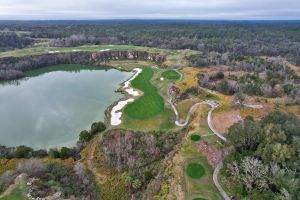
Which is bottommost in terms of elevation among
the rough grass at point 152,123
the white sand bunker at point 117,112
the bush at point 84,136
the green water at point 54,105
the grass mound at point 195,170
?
the green water at point 54,105

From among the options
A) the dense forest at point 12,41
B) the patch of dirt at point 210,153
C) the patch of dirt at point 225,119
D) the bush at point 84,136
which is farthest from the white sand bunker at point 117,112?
the dense forest at point 12,41

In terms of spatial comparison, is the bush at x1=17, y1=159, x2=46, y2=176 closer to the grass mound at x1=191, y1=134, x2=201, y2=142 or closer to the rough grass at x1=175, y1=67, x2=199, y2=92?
the grass mound at x1=191, y1=134, x2=201, y2=142

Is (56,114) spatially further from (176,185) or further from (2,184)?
(176,185)

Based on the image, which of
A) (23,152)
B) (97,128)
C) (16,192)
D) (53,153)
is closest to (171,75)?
(97,128)

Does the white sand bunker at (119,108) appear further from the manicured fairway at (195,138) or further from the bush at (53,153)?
the manicured fairway at (195,138)

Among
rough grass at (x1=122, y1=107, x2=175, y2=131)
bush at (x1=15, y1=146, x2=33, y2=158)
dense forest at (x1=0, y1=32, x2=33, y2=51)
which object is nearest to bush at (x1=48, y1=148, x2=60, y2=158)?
bush at (x1=15, y1=146, x2=33, y2=158)

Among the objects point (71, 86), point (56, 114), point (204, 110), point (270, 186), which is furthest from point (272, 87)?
point (71, 86)
